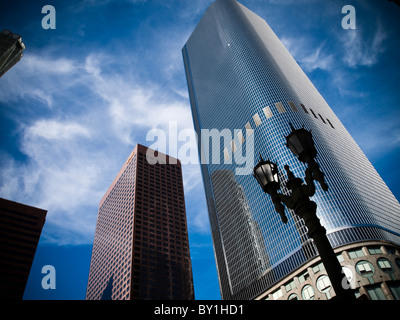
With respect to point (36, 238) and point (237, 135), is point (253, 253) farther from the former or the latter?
point (36, 238)

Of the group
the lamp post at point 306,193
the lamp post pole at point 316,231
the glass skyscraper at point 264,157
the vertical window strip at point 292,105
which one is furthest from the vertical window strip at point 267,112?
the lamp post pole at point 316,231

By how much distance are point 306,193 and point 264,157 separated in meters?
84.5

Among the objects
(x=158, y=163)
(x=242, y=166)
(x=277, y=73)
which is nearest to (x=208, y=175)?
(x=242, y=166)

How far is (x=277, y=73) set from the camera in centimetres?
11175

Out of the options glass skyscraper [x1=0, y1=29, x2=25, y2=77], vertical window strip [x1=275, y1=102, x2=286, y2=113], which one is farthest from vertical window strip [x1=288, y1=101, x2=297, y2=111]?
glass skyscraper [x1=0, y1=29, x2=25, y2=77]

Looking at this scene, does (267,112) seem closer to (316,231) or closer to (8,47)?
(8,47)

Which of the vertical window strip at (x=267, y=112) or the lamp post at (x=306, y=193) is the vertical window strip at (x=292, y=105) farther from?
the lamp post at (x=306, y=193)

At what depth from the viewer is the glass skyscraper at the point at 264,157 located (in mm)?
71688

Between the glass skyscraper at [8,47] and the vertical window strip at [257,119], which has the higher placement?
the vertical window strip at [257,119]

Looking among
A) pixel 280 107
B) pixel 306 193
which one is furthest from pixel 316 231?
pixel 280 107

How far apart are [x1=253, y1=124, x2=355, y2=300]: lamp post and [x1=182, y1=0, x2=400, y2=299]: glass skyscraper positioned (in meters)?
61.5

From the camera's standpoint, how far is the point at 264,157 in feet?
291

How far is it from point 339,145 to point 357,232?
140 feet

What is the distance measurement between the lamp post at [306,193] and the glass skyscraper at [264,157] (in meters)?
61.5
